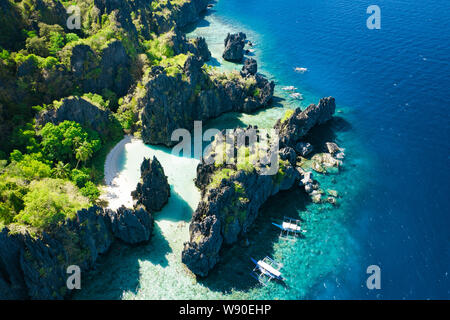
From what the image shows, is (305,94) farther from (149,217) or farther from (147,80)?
(149,217)

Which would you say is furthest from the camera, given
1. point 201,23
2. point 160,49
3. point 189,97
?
point 201,23

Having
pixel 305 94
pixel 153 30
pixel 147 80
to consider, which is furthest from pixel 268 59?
pixel 147 80

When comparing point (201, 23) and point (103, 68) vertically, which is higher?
point (201, 23)

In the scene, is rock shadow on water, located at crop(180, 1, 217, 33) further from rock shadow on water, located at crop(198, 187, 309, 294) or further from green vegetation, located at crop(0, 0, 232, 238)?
rock shadow on water, located at crop(198, 187, 309, 294)

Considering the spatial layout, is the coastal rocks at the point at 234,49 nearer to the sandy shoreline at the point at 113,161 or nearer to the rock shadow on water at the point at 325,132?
the rock shadow on water at the point at 325,132

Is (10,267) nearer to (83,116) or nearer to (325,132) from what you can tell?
(83,116)

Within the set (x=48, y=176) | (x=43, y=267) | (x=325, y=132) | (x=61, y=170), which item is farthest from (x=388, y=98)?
(x=43, y=267)

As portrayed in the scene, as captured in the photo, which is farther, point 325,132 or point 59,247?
point 325,132
